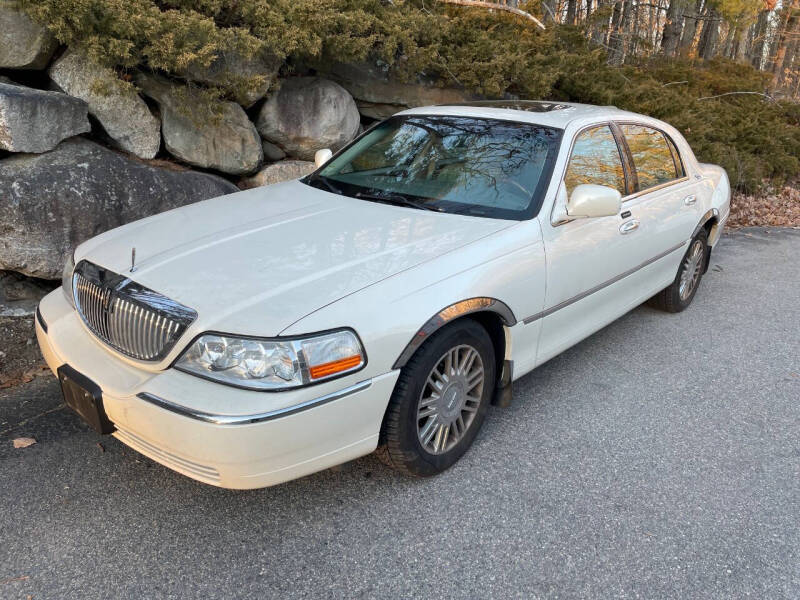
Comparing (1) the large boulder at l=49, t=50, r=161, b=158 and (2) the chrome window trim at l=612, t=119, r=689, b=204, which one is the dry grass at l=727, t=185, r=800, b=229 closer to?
(2) the chrome window trim at l=612, t=119, r=689, b=204

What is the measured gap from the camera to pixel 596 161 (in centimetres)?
378

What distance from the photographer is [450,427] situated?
304 cm

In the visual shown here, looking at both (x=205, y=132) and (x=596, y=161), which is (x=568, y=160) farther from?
(x=205, y=132)

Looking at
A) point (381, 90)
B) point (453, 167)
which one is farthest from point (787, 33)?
point (453, 167)

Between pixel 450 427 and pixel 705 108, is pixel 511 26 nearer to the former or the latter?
pixel 705 108

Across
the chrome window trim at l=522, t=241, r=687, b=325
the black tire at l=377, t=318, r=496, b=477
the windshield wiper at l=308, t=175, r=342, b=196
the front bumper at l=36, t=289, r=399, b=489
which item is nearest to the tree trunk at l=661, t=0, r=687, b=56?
the chrome window trim at l=522, t=241, r=687, b=325

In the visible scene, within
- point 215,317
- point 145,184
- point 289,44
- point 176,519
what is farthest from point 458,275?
point 289,44

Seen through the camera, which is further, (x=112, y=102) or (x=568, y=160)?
(x=112, y=102)

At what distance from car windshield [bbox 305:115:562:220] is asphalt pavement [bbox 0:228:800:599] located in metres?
1.17

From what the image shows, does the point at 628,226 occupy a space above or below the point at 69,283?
above

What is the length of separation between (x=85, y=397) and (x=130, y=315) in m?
0.36

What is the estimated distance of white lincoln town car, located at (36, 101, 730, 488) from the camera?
2322 millimetres

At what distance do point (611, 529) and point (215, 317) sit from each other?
5.91 feet

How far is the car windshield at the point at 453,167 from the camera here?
11.0ft
